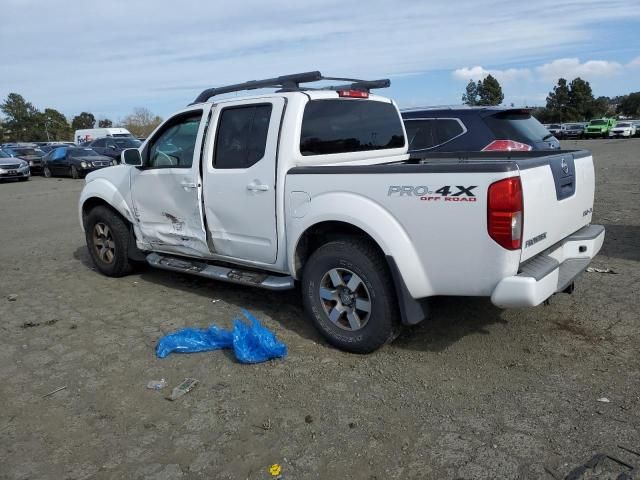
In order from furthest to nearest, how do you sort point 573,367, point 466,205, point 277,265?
point 277,265 < point 573,367 < point 466,205

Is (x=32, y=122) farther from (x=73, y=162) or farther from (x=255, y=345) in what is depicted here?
(x=255, y=345)

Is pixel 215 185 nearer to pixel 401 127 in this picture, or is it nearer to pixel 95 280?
pixel 401 127

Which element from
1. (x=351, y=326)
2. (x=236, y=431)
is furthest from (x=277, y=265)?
(x=236, y=431)

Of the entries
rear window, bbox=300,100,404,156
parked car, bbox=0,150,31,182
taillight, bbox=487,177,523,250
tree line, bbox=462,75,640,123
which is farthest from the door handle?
tree line, bbox=462,75,640,123

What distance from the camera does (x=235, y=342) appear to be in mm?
3969

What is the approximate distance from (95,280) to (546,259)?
4.94m

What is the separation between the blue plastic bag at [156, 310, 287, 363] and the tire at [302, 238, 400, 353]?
0.41 metres

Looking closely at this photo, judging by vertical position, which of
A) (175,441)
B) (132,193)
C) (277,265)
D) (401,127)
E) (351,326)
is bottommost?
(175,441)

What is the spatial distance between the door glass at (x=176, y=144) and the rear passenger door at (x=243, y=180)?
1.13ft

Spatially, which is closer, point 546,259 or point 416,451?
point 416,451

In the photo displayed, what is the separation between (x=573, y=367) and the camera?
3.61 metres

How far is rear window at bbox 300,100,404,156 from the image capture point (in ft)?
14.4

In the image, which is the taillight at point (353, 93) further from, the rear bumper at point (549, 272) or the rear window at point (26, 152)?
the rear window at point (26, 152)

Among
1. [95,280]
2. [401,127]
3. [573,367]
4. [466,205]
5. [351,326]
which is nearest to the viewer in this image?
[466,205]
